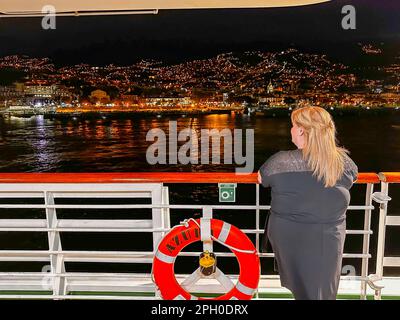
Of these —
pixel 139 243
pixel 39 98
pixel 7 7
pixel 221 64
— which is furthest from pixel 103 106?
pixel 7 7

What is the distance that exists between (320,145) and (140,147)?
36.5 m

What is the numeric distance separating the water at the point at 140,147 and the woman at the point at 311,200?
10.7 meters

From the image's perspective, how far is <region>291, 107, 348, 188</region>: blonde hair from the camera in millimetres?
1335

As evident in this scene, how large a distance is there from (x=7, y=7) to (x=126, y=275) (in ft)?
5.02

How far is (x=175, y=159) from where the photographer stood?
36.1 metres

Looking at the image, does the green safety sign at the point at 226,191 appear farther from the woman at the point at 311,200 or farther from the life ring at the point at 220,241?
the woman at the point at 311,200

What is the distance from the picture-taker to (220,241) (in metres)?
1.67

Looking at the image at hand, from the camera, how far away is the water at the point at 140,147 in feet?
54.0

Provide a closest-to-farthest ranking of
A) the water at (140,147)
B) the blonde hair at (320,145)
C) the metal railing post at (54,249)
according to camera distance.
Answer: the blonde hair at (320,145) → the metal railing post at (54,249) → the water at (140,147)

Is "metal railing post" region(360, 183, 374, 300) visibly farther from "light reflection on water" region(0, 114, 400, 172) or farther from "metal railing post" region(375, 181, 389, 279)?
"light reflection on water" region(0, 114, 400, 172)

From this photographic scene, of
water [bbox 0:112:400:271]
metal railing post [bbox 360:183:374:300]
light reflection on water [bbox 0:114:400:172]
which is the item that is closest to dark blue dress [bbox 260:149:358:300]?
metal railing post [bbox 360:183:374:300]

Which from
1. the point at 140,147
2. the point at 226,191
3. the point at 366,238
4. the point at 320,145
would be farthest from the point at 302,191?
the point at 140,147

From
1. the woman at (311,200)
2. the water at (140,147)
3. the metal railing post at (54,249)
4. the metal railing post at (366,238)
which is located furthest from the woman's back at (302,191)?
the water at (140,147)

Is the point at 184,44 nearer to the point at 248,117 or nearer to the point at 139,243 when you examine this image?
the point at 248,117
